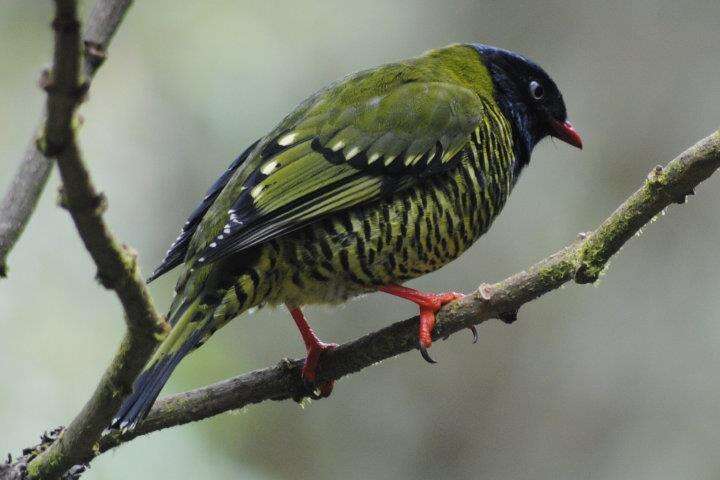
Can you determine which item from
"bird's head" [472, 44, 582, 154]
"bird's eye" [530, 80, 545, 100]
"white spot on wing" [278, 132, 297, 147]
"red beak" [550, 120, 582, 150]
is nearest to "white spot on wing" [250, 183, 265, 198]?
"white spot on wing" [278, 132, 297, 147]

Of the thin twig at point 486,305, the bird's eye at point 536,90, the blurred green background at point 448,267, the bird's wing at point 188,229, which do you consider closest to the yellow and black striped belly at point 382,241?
the thin twig at point 486,305

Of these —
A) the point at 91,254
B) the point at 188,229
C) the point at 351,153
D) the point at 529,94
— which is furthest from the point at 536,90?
the point at 91,254

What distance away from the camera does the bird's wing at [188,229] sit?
400 cm

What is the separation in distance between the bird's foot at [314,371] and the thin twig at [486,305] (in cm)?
3

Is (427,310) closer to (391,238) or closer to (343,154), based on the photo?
(391,238)

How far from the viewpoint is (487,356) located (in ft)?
21.2

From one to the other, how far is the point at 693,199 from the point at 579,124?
1007 mm

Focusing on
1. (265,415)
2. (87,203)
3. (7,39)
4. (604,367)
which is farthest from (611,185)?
(87,203)

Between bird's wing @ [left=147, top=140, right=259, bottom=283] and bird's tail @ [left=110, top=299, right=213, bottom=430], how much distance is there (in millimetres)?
542

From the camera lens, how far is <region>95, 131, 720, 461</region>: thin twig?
2959 millimetres

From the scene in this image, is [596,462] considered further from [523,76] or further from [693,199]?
[523,76]

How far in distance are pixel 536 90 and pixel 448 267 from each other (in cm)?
173

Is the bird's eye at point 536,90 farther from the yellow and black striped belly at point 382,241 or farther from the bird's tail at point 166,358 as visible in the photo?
the bird's tail at point 166,358

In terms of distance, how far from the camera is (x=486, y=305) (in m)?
3.31
